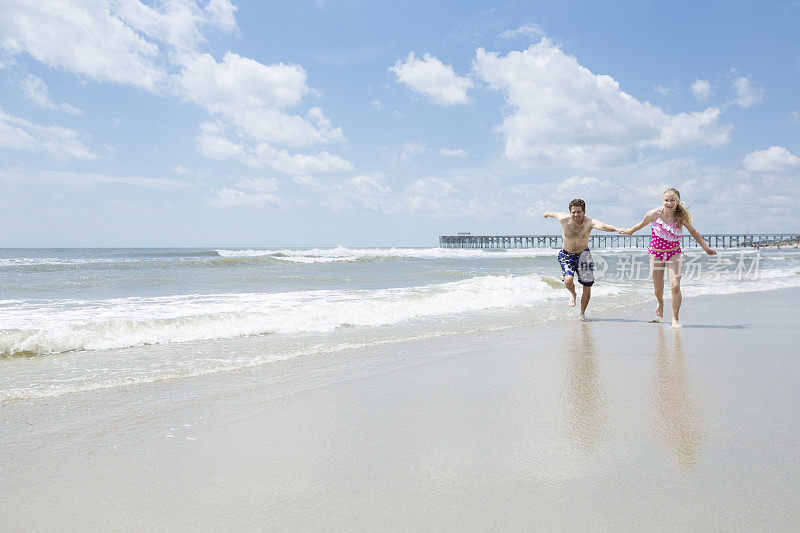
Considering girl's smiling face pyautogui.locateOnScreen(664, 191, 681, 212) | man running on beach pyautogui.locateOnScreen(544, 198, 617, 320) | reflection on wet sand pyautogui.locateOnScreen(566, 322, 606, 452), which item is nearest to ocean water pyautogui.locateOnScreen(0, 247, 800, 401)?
man running on beach pyautogui.locateOnScreen(544, 198, 617, 320)

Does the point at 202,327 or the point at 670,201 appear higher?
the point at 670,201

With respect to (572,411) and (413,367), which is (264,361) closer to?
(413,367)

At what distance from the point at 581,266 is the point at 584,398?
4595 mm

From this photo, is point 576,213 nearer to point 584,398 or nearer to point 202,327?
point 584,398

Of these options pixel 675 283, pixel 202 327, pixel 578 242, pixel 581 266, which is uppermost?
pixel 578 242

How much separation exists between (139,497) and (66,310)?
815 cm

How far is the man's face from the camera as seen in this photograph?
712 cm

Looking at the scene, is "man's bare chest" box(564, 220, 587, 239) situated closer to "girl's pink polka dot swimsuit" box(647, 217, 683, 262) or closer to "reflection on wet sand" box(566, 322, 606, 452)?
"girl's pink polka dot swimsuit" box(647, 217, 683, 262)

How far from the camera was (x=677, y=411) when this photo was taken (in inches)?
116

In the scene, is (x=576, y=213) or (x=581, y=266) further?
(x=581, y=266)

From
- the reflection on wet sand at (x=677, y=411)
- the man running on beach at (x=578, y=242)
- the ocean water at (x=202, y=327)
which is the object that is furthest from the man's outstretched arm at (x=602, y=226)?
the reflection on wet sand at (x=677, y=411)

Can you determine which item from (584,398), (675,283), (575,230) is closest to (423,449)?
(584,398)

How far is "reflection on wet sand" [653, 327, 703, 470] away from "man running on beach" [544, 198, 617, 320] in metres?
2.86

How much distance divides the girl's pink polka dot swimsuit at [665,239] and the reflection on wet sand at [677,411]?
2595 millimetres
